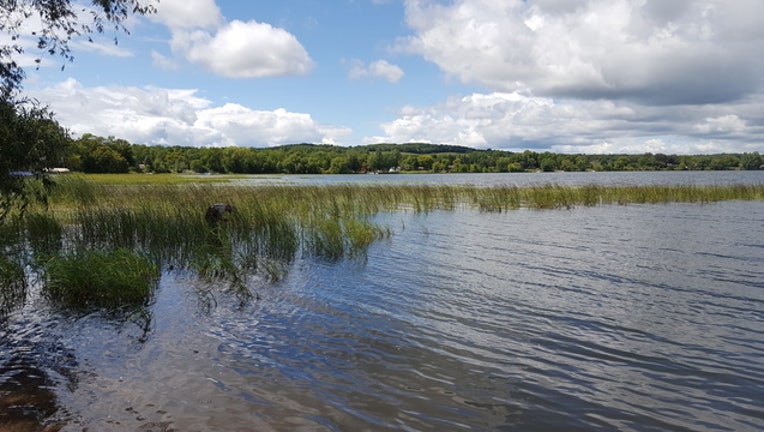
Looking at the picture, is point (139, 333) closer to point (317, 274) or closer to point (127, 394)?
point (127, 394)

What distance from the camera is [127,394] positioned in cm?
523

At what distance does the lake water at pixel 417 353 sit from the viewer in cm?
489

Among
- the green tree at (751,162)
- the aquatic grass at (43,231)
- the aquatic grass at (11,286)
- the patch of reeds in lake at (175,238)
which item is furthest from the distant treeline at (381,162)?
the aquatic grass at (11,286)

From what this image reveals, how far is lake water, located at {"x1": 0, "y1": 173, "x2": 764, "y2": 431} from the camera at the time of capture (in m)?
4.89

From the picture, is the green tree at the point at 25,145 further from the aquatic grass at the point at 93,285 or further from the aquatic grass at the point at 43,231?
the aquatic grass at the point at 43,231

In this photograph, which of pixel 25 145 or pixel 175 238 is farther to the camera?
pixel 175 238

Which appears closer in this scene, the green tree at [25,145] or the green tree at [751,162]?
the green tree at [25,145]

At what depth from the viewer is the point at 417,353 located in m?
6.57

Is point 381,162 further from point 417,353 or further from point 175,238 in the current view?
point 417,353

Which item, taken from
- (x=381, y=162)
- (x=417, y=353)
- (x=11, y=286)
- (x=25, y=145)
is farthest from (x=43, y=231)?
(x=381, y=162)

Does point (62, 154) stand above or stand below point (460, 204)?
above

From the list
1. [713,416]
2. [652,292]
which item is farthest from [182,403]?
[652,292]

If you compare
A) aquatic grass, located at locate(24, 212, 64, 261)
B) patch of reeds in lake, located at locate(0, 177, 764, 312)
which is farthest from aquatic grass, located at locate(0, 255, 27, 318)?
aquatic grass, located at locate(24, 212, 64, 261)

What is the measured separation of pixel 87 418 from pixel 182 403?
0.87m
